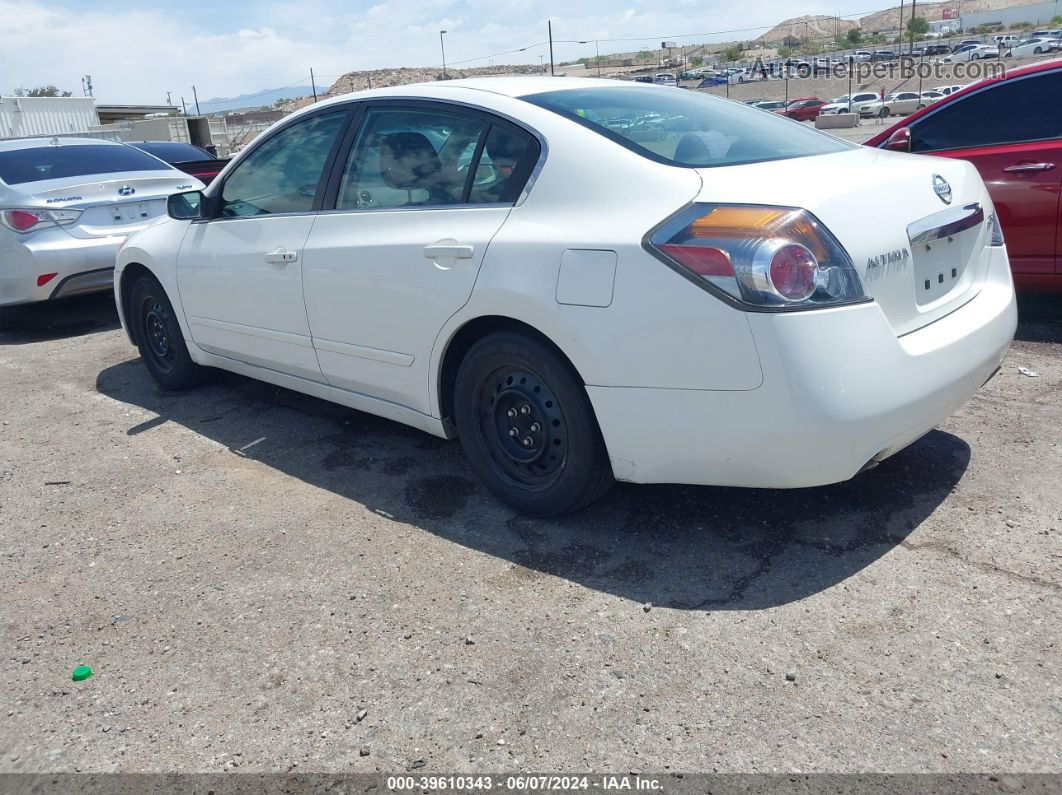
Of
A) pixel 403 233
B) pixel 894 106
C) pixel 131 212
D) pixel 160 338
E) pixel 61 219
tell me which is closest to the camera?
pixel 403 233

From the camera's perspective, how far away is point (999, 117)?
567 cm

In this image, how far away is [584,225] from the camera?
3039mm

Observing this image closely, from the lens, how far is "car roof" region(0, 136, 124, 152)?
7816 mm

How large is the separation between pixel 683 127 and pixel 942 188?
3.16 feet

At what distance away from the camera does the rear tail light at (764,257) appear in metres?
2.68

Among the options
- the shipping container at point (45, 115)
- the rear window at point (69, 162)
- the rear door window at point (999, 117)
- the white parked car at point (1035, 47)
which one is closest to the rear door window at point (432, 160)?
the rear door window at point (999, 117)

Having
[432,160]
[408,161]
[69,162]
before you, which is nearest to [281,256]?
[408,161]

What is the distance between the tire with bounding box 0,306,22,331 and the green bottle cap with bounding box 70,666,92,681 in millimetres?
5713

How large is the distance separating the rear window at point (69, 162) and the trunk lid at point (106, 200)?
28 cm

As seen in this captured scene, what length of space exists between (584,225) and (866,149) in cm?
138

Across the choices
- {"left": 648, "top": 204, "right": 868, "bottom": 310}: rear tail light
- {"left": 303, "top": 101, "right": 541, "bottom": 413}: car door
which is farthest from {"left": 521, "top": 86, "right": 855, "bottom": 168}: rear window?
{"left": 648, "top": 204, "right": 868, "bottom": 310}: rear tail light

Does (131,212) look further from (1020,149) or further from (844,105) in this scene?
(844,105)

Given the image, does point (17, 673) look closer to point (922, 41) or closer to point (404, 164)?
point (404, 164)

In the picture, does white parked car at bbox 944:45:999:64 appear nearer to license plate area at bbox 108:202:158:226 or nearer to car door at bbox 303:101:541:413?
license plate area at bbox 108:202:158:226
